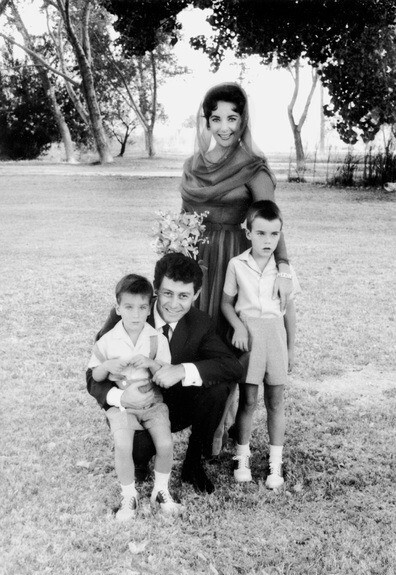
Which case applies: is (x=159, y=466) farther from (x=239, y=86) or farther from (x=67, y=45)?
(x=67, y=45)

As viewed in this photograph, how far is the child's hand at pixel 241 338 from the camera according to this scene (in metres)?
3.25

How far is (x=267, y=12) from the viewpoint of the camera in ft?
20.6

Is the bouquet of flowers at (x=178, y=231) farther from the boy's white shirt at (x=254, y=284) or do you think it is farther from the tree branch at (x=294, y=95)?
the tree branch at (x=294, y=95)

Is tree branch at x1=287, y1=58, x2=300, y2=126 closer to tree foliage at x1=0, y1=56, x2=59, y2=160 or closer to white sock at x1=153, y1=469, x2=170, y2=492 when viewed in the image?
tree foliage at x1=0, y1=56, x2=59, y2=160

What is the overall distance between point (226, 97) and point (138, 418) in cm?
168

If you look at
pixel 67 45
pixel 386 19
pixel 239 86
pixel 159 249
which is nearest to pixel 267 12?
pixel 386 19

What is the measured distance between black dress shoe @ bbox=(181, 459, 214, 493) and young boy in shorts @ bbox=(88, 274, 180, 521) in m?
0.24

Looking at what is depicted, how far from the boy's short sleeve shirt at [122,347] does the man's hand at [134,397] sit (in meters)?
0.07

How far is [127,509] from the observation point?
3.04m

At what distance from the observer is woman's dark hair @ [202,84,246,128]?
3279 mm

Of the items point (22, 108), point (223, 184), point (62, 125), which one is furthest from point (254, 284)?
point (22, 108)

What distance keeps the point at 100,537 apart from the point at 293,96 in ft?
83.3

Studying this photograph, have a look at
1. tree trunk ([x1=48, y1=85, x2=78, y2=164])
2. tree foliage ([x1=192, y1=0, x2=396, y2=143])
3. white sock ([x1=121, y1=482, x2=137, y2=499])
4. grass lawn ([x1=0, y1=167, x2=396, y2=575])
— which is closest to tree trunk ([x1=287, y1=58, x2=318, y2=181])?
tree trunk ([x1=48, y1=85, x2=78, y2=164])

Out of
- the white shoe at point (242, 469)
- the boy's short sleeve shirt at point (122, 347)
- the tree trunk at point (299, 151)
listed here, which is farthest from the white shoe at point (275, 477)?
the tree trunk at point (299, 151)
